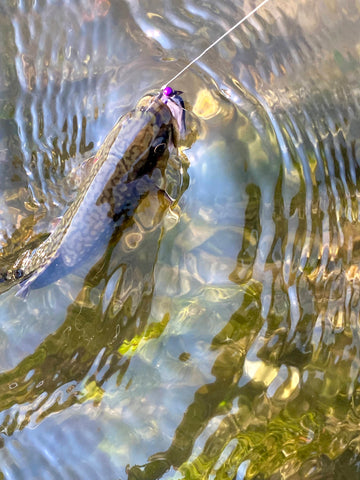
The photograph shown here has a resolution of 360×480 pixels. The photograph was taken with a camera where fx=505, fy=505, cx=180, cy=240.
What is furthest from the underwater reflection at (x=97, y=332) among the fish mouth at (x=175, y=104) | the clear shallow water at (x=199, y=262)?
the fish mouth at (x=175, y=104)

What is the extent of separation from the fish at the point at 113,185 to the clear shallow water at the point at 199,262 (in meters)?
0.20

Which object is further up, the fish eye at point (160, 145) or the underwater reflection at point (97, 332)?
the fish eye at point (160, 145)

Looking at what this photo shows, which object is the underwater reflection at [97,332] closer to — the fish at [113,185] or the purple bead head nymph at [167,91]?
the fish at [113,185]

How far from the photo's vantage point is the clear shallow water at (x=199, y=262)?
3828mm

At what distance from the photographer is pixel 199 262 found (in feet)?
13.6

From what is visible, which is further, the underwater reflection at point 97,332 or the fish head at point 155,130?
the underwater reflection at point 97,332

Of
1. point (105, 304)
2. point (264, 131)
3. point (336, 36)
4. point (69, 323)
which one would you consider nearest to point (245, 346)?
point (105, 304)

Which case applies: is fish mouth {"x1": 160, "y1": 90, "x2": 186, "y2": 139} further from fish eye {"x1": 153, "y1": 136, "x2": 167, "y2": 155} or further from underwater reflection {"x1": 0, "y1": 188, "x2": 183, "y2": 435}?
underwater reflection {"x1": 0, "y1": 188, "x2": 183, "y2": 435}

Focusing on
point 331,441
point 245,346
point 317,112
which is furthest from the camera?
point 317,112

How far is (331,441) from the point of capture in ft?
12.1

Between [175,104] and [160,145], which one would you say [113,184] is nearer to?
[160,145]

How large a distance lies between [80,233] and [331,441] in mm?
2404

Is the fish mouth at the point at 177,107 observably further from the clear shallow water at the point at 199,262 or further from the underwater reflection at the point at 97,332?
the underwater reflection at the point at 97,332

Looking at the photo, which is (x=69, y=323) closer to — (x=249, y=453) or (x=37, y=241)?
(x=37, y=241)
